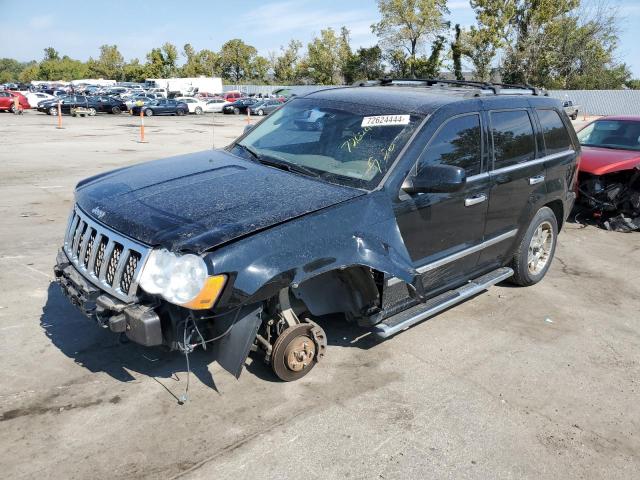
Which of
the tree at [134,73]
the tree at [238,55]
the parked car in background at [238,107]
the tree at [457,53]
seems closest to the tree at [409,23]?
the tree at [457,53]

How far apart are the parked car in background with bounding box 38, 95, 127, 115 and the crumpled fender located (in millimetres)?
35337

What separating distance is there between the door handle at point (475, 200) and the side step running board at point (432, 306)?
0.71 m

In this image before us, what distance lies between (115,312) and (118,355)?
37.8 inches

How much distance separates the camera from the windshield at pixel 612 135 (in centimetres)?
903

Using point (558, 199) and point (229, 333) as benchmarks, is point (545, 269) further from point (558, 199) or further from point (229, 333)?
point (229, 333)

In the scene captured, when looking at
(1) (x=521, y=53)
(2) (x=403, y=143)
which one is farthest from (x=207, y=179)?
(1) (x=521, y=53)

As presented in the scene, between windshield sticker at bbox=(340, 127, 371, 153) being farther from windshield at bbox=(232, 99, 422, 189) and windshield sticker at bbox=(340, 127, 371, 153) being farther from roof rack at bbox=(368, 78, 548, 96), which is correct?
roof rack at bbox=(368, 78, 548, 96)

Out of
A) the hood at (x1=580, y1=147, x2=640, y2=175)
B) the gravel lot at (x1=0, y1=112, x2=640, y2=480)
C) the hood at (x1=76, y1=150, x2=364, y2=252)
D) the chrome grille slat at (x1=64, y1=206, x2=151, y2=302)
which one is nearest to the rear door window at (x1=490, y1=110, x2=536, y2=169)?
the gravel lot at (x1=0, y1=112, x2=640, y2=480)

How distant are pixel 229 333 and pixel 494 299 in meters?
3.19

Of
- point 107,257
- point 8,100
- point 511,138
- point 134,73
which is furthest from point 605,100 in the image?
point 134,73

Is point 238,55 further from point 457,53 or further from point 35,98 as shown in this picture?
point 35,98

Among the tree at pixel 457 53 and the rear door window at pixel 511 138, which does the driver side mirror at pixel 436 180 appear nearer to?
the rear door window at pixel 511 138

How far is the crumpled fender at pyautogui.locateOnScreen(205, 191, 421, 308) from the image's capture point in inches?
118

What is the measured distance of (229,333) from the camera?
328cm
